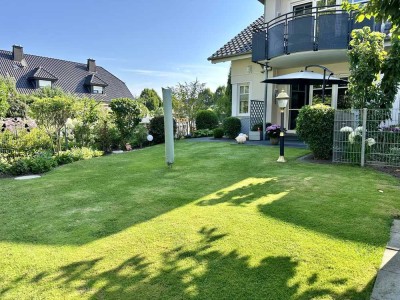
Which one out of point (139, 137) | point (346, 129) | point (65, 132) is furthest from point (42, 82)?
point (346, 129)

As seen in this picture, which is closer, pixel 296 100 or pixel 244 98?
pixel 296 100

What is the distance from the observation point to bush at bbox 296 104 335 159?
27.7 ft

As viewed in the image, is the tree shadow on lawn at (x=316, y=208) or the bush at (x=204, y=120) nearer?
the tree shadow on lawn at (x=316, y=208)

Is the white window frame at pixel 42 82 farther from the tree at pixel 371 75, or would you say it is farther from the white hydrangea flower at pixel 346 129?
the white hydrangea flower at pixel 346 129

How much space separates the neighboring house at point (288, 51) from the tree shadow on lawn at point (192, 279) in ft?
30.2

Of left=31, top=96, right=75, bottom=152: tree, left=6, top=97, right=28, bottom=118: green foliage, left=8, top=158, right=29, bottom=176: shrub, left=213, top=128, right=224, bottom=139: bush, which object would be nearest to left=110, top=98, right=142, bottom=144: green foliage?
left=31, top=96, right=75, bottom=152: tree

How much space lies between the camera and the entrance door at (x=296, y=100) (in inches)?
577

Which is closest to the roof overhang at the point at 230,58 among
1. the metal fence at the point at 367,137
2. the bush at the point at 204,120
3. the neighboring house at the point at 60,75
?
the bush at the point at 204,120

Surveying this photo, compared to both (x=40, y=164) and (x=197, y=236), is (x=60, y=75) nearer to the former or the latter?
(x=40, y=164)

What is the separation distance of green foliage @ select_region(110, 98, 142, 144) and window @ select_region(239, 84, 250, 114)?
584cm

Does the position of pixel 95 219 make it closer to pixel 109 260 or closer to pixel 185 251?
pixel 109 260

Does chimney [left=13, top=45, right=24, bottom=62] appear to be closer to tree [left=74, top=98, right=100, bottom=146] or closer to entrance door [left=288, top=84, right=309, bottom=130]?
tree [left=74, top=98, right=100, bottom=146]

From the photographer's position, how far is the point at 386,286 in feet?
8.57

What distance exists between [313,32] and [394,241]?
389 inches
